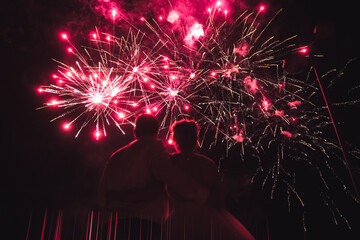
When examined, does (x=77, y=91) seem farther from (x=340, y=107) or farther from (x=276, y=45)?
(x=340, y=107)

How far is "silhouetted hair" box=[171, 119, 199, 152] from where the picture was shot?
179cm

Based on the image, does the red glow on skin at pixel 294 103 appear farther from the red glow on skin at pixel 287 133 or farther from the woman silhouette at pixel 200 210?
the woman silhouette at pixel 200 210

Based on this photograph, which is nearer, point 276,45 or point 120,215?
point 120,215

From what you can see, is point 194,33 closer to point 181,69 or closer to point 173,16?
point 173,16

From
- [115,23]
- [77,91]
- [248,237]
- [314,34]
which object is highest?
[115,23]

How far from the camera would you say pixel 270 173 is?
979 centimetres

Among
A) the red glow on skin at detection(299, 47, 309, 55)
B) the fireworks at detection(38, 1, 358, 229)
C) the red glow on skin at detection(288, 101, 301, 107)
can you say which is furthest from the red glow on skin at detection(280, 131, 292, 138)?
the red glow on skin at detection(299, 47, 309, 55)

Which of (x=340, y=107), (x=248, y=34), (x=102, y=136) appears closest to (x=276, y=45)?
(x=248, y=34)

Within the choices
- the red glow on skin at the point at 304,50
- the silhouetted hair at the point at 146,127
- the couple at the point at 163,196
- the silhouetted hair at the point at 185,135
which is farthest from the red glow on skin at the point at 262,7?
the couple at the point at 163,196

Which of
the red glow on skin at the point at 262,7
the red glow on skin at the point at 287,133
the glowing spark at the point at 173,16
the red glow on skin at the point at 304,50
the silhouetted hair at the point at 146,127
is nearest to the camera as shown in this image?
the silhouetted hair at the point at 146,127

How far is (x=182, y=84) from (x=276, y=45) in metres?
2.43

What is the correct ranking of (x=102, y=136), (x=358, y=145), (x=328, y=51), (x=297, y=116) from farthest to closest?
(x=102, y=136), (x=358, y=145), (x=297, y=116), (x=328, y=51)

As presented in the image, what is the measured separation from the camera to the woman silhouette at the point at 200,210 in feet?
4.79

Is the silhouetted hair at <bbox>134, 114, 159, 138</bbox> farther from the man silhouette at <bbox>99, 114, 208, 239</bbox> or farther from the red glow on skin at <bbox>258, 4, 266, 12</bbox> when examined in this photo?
the red glow on skin at <bbox>258, 4, 266, 12</bbox>
